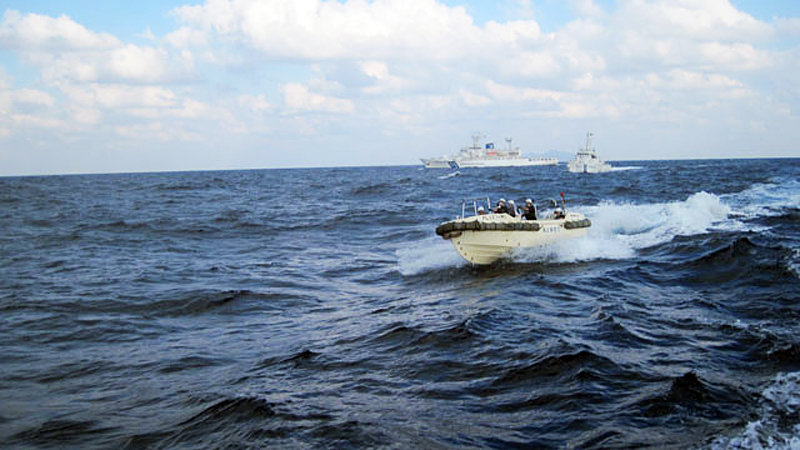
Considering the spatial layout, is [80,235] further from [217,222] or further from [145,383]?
[145,383]

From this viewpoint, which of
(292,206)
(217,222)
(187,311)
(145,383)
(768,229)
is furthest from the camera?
(292,206)

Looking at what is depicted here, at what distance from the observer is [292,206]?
146ft

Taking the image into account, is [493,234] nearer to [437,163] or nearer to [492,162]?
[492,162]

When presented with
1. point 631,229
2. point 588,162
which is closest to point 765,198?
point 631,229

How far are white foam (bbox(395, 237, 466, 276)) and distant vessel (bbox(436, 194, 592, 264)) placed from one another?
1.19 meters

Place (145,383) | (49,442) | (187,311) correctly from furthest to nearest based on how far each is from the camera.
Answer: (187,311), (145,383), (49,442)

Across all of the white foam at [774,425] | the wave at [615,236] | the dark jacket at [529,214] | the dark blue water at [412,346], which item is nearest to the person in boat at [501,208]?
the dark jacket at [529,214]

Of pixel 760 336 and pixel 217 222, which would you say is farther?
pixel 217 222

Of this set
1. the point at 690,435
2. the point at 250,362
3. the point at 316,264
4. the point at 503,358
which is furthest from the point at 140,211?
the point at 690,435

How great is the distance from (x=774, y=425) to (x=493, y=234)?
1062 cm

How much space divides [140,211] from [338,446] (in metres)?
37.6

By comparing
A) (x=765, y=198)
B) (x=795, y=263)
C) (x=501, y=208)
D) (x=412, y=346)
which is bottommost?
(x=412, y=346)

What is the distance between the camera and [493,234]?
55.6 feet

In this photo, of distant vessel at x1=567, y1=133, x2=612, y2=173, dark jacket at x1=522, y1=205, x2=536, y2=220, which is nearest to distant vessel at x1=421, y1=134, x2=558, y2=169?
distant vessel at x1=567, y1=133, x2=612, y2=173
